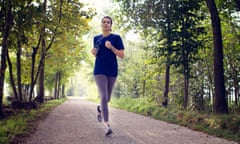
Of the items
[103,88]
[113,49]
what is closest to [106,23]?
[113,49]

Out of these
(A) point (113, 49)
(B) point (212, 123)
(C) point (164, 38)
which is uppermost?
(C) point (164, 38)

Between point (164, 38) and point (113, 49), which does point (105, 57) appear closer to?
point (113, 49)

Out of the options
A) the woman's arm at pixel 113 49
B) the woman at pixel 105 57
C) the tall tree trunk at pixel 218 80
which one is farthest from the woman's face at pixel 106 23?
the tall tree trunk at pixel 218 80

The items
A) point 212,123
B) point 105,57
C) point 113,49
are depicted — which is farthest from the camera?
point 212,123

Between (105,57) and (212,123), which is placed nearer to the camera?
(105,57)

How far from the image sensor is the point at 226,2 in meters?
11.5

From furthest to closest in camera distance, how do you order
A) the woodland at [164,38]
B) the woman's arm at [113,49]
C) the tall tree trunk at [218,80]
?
the woodland at [164,38], the tall tree trunk at [218,80], the woman's arm at [113,49]

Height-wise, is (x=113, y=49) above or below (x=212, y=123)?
above

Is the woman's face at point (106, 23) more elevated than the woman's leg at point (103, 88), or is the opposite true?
the woman's face at point (106, 23)

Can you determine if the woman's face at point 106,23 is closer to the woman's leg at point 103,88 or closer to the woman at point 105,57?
the woman at point 105,57

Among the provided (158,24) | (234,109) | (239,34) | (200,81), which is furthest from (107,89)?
(200,81)

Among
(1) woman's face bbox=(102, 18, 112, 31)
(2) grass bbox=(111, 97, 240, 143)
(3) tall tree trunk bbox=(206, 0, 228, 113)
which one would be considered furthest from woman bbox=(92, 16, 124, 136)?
(3) tall tree trunk bbox=(206, 0, 228, 113)

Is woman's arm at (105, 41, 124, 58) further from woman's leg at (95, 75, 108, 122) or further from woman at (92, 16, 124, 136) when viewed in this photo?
woman's leg at (95, 75, 108, 122)

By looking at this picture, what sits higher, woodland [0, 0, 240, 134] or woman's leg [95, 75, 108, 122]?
woodland [0, 0, 240, 134]
